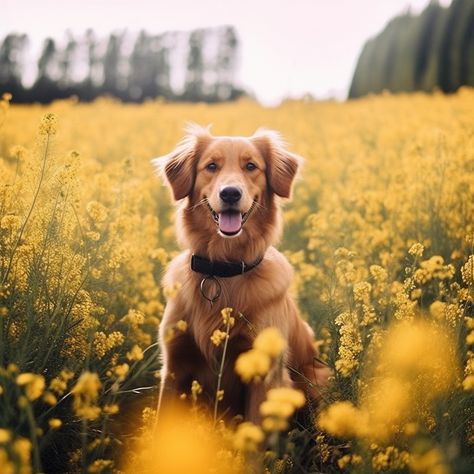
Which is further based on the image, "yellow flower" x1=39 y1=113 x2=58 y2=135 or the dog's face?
the dog's face

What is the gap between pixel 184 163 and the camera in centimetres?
342

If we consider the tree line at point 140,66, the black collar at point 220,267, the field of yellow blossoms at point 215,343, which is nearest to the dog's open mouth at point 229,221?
the black collar at point 220,267

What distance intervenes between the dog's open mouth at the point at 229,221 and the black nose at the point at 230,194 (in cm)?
8

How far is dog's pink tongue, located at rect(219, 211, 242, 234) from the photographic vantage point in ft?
9.83

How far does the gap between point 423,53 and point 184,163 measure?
17335 millimetres

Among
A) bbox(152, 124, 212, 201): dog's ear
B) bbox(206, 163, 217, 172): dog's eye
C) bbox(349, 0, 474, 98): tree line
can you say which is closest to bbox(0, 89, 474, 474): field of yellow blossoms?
bbox(152, 124, 212, 201): dog's ear

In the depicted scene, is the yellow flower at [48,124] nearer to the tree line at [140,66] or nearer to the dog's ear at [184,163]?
the dog's ear at [184,163]

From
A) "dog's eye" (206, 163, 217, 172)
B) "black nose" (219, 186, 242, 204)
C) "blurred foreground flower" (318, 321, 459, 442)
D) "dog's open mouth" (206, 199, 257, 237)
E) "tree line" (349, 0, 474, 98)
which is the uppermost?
"tree line" (349, 0, 474, 98)

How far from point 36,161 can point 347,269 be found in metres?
1.80

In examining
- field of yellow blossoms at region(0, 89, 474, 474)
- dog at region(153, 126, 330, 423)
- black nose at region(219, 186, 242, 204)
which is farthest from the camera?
black nose at region(219, 186, 242, 204)

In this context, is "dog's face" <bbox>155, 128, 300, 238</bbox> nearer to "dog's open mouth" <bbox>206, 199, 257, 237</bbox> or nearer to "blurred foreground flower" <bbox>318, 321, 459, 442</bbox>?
"dog's open mouth" <bbox>206, 199, 257, 237</bbox>

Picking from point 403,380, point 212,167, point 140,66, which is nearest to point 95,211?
point 212,167

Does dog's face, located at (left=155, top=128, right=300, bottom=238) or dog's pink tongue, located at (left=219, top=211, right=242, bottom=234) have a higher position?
dog's face, located at (left=155, top=128, right=300, bottom=238)

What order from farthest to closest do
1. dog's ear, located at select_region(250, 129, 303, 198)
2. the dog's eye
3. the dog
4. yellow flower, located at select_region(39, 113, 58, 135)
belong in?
dog's ear, located at select_region(250, 129, 303, 198), the dog's eye, the dog, yellow flower, located at select_region(39, 113, 58, 135)
